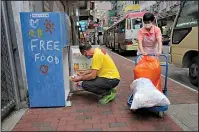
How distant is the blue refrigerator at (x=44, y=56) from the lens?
374cm

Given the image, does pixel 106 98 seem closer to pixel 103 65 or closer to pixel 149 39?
pixel 103 65

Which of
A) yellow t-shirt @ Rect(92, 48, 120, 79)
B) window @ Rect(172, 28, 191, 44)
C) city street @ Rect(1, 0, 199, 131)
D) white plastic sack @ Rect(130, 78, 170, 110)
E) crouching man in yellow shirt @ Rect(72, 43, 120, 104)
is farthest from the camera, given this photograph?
window @ Rect(172, 28, 191, 44)

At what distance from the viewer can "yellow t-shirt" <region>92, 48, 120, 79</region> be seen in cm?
402

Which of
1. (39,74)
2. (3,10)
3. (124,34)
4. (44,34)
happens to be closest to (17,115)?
(39,74)

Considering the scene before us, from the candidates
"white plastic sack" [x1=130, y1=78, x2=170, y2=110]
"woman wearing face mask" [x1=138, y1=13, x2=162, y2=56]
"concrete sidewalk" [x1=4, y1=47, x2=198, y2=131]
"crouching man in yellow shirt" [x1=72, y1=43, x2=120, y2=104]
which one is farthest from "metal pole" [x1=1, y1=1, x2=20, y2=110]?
"woman wearing face mask" [x1=138, y1=13, x2=162, y2=56]

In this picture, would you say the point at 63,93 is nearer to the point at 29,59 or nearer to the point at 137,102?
the point at 29,59

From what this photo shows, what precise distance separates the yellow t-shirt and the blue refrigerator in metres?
0.58

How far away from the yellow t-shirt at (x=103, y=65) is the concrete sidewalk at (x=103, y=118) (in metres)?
0.52

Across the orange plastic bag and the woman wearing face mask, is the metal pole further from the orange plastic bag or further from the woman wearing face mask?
the woman wearing face mask

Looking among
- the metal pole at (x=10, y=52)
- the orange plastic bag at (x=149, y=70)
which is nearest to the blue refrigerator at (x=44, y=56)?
the metal pole at (x=10, y=52)

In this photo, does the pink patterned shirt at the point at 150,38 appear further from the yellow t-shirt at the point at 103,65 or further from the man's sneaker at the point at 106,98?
the man's sneaker at the point at 106,98

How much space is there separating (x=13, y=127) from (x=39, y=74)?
3.21 feet

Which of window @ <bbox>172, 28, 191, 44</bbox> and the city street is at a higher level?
window @ <bbox>172, 28, 191, 44</bbox>

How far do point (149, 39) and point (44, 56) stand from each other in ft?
6.11
